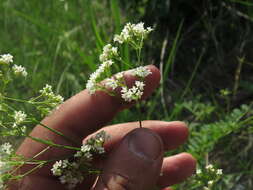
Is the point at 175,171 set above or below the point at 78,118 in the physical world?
below

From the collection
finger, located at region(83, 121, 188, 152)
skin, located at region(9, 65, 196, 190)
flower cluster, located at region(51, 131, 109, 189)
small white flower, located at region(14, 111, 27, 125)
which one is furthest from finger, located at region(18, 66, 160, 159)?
small white flower, located at region(14, 111, 27, 125)

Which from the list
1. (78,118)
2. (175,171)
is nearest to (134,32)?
(78,118)

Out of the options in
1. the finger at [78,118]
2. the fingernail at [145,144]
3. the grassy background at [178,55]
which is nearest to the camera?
the fingernail at [145,144]

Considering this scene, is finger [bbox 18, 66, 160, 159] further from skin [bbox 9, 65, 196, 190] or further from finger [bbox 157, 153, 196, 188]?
finger [bbox 157, 153, 196, 188]

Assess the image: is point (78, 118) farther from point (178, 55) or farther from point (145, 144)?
point (178, 55)

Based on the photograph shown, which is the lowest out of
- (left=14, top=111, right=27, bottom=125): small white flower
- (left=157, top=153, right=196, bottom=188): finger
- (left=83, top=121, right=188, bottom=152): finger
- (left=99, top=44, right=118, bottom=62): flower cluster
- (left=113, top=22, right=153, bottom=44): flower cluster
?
(left=157, top=153, right=196, bottom=188): finger

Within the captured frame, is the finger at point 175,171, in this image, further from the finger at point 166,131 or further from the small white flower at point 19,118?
the small white flower at point 19,118

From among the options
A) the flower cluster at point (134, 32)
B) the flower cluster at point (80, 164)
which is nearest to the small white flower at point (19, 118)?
the flower cluster at point (80, 164)
